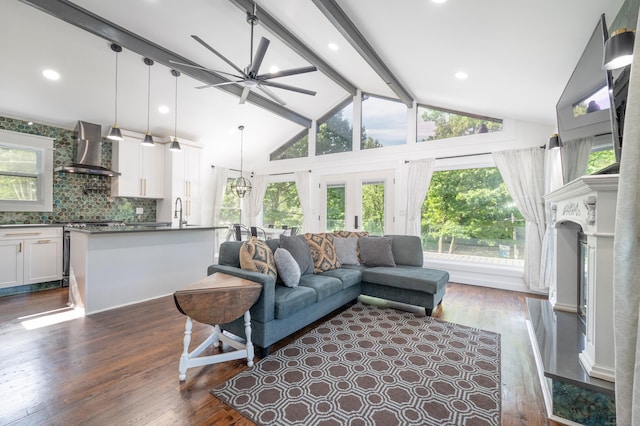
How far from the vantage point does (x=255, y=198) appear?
24.9 ft

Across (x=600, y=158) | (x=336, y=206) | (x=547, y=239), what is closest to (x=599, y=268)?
(x=600, y=158)

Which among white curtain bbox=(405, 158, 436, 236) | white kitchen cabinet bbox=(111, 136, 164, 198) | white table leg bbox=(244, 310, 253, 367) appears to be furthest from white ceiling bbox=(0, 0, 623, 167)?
white table leg bbox=(244, 310, 253, 367)

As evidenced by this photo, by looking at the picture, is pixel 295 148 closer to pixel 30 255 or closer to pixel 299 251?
pixel 299 251

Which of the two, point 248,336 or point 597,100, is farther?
point 248,336

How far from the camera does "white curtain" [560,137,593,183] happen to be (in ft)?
7.90

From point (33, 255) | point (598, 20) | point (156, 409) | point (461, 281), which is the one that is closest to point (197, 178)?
point (33, 255)

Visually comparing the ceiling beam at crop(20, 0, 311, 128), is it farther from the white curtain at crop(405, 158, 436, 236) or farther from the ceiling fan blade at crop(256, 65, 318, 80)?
the white curtain at crop(405, 158, 436, 236)

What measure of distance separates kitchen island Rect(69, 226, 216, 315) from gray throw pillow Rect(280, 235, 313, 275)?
5.68 feet

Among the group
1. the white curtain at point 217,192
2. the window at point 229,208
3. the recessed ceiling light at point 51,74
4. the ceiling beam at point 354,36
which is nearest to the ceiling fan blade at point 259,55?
the ceiling beam at point 354,36

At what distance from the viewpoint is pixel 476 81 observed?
352 cm

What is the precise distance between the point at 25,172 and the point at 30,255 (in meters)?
1.36

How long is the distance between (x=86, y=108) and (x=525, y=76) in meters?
6.28

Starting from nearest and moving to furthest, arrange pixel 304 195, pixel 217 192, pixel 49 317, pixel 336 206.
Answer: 1. pixel 49 317
2. pixel 336 206
3. pixel 304 195
4. pixel 217 192

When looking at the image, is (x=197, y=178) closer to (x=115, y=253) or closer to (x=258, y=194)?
(x=258, y=194)
